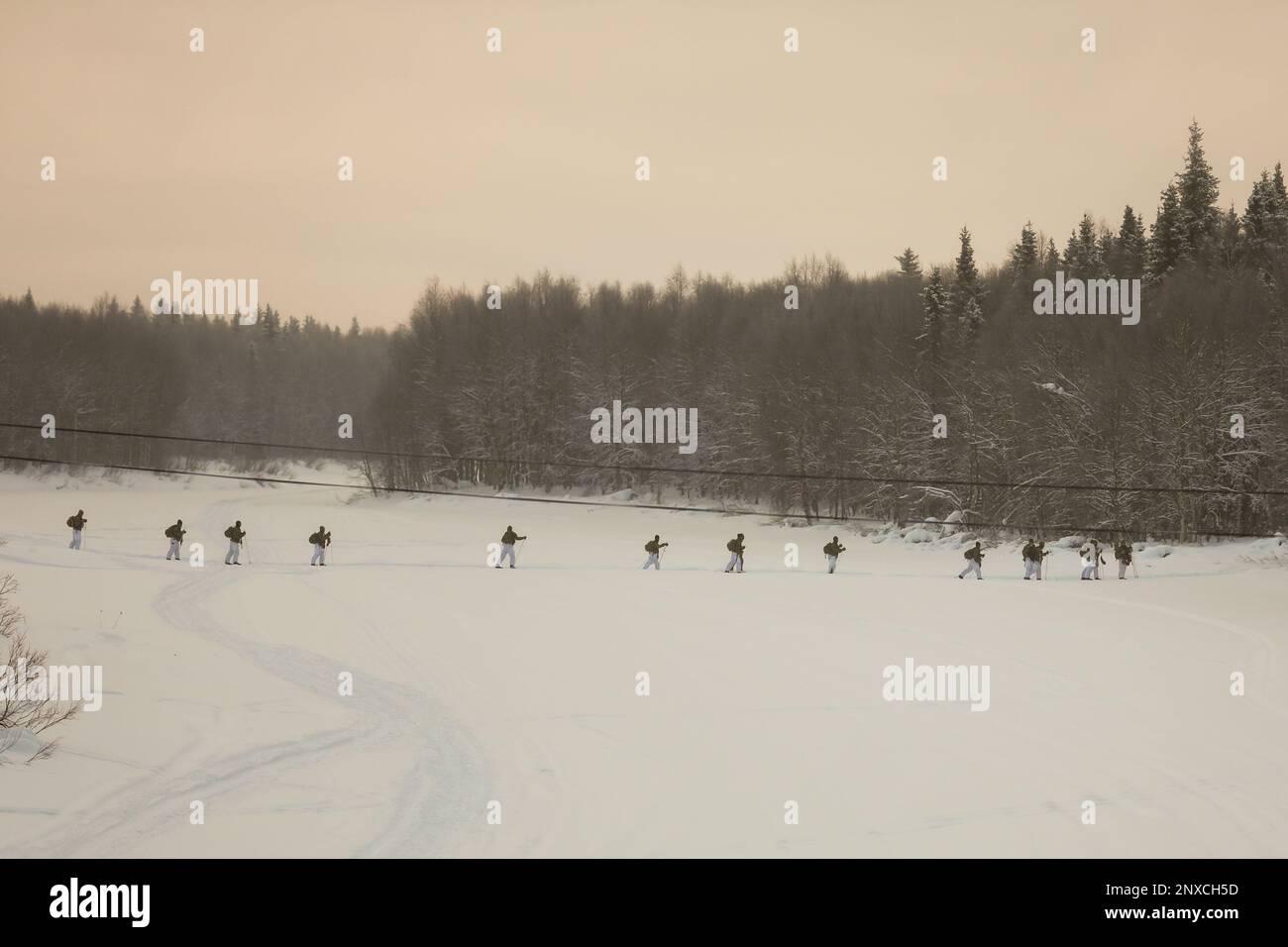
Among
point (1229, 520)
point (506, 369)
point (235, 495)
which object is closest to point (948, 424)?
point (1229, 520)

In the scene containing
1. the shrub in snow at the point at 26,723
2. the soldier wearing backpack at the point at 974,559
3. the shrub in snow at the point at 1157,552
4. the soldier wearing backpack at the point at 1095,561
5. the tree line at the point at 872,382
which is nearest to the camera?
the shrub in snow at the point at 26,723

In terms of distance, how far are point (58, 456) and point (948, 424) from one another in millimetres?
75967

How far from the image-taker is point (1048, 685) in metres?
17.8

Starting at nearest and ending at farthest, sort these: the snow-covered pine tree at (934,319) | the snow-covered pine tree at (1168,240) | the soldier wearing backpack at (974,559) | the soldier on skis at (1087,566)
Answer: the soldier on skis at (1087,566) < the soldier wearing backpack at (974,559) < the snow-covered pine tree at (1168,240) < the snow-covered pine tree at (934,319)

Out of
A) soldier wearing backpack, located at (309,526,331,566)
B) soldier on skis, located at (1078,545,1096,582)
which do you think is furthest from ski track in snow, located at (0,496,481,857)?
soldier on skis, located at (1078,545,1096,582)

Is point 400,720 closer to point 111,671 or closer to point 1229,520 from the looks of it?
point 111,671

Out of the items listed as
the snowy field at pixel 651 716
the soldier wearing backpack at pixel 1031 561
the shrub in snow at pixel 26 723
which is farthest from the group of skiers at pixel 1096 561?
the shrub in snow at pixel 26 723

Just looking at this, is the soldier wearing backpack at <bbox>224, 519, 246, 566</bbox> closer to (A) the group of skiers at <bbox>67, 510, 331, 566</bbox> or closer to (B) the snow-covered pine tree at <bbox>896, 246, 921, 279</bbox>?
(A) the group of skiers at <bbox>67, 510, 331, 566</bbox>

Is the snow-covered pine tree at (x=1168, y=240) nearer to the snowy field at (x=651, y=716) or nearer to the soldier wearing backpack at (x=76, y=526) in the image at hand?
the snowy field at (x=651, y=716)

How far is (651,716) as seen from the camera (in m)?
16.0

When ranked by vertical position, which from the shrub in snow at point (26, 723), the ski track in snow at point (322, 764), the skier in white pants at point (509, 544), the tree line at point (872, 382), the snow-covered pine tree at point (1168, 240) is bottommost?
the ski track in snow at point (322, 764)

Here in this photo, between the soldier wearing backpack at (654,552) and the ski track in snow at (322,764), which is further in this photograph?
the soldier wearing backpack at (654,552)

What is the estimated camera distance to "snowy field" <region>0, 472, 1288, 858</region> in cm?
1097

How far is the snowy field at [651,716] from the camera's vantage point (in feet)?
36.0
